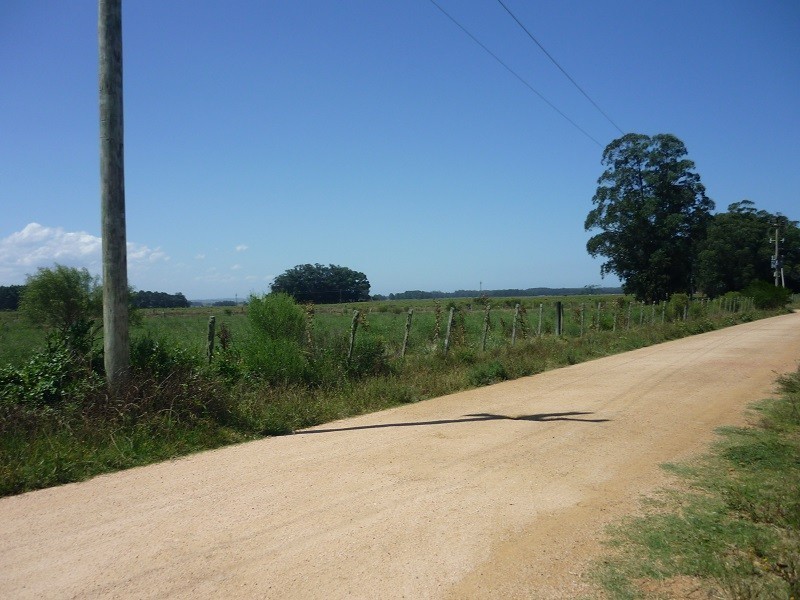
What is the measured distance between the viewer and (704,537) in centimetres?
486

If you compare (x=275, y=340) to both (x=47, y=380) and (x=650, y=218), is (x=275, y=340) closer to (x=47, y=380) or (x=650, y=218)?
(x=47, y=380)

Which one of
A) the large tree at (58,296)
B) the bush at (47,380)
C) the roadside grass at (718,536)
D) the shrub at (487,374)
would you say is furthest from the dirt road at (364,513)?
the large tree at (58,296)

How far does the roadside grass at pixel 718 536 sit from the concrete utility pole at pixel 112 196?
686 centimetres

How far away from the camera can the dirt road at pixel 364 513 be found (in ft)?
14.1

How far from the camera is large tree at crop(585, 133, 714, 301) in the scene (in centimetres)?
5009

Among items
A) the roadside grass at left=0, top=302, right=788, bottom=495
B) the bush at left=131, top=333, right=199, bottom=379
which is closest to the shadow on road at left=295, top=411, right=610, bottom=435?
the roadside grass at left=0, top=302, right=788, bottom=495

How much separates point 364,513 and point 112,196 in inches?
234

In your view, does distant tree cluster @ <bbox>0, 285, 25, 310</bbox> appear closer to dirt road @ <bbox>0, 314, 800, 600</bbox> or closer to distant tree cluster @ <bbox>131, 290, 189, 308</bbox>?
distant tree cluster @ <bbox>131, 290, 189, 308</bbox>

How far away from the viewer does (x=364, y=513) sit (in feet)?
18.1

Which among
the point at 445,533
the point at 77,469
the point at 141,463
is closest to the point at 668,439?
the point at 445,533

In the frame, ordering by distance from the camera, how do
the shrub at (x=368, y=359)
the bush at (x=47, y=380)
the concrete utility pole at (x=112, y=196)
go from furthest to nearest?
the shrub at (x=368, y=359), the concrete utility pole at (x=112, y=196), the bush at (x=47, y=380)

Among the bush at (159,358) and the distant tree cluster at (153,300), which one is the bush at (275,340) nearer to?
the bush at (159,358)

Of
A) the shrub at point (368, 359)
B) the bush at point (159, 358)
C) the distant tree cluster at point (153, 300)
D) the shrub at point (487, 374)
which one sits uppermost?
the distant tree cluster at point (153, 300)

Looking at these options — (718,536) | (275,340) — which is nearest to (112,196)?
(275,340)
